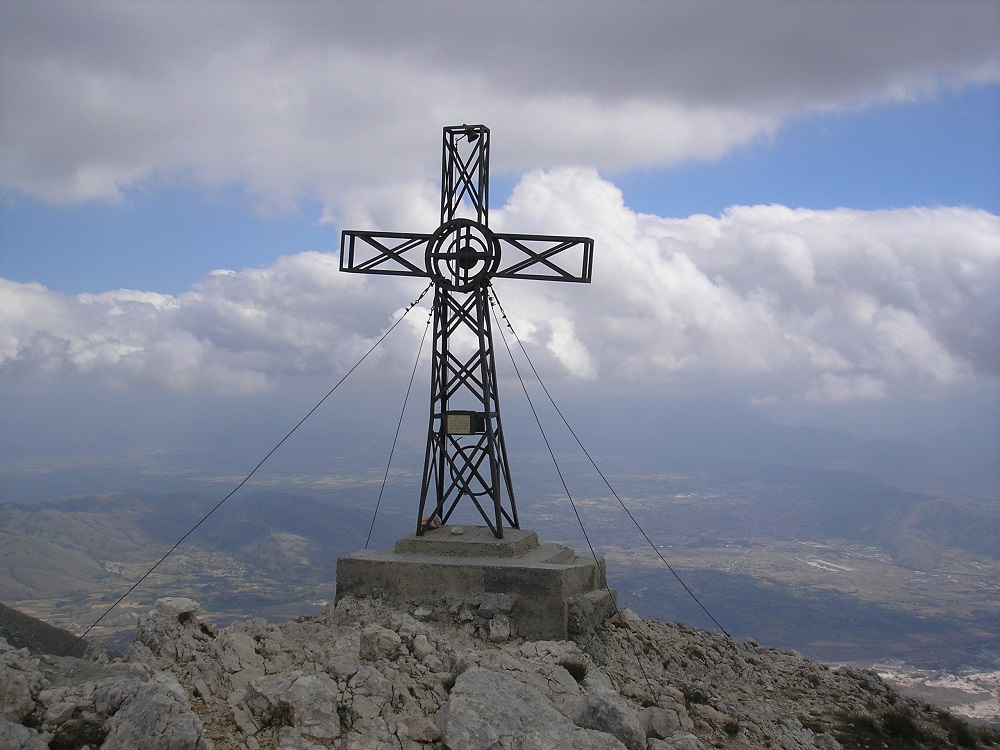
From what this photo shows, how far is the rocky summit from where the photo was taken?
7.55m

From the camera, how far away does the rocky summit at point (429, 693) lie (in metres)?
7.55

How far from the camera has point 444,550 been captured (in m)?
12.2

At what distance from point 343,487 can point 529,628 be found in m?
170

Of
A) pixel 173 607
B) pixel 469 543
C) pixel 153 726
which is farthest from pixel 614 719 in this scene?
pixel 173 607

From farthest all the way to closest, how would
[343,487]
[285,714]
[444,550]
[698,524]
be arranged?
[343,487]
[698,524]
[444,550]
[285,714]

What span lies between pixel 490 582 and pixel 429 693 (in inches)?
99.5

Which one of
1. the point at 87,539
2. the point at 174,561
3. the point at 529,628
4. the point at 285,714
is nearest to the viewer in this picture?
the point at 285,714

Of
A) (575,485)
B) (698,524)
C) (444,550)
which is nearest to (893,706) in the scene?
(444,550)

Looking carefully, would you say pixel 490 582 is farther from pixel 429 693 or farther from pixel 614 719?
pixel 614 719

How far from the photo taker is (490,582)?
11461 millimetres

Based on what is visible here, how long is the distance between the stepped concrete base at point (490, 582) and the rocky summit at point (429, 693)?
0.15 meters

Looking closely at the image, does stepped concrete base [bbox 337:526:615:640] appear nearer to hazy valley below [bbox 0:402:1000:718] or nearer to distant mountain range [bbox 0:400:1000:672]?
hazy valley below [bbox 0:402:1000:718]

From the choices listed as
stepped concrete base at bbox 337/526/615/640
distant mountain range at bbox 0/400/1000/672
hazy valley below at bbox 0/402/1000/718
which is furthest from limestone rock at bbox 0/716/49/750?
distant mountain range at bbox 0/400/1000/672

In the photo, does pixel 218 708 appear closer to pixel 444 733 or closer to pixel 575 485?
pixel 444 733
